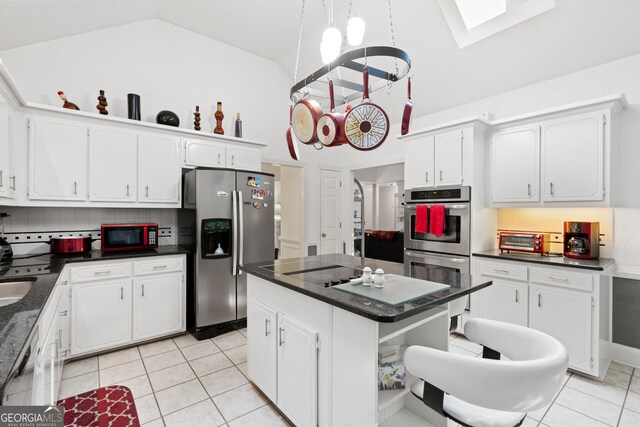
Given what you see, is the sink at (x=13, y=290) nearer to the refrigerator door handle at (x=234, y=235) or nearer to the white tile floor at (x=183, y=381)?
the white tile floor at (x=183, y=381)

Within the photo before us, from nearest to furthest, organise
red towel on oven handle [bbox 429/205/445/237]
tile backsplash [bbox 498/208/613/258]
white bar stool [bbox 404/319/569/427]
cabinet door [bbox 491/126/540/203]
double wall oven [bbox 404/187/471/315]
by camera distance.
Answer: white bar stool [bbox 404/319/569/427], tile backsplash [bbox 498/208/613/258], cabinet door [bbox 491/126/540/203], double wall oven [bbox 404/187/471/315], red towel on oven handle [bbox 429/205/445/237]

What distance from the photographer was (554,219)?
10.5ft

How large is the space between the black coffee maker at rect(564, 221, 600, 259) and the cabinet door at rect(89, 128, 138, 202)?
14.0 ft

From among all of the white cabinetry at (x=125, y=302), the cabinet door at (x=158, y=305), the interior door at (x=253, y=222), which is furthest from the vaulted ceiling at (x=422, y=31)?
the cabinet door at (x=158, y=305)

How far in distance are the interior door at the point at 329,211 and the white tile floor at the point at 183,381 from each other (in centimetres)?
230

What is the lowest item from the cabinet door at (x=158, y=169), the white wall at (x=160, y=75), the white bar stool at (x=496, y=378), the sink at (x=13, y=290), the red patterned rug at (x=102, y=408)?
the red patterned rug at (x=102, y=408)

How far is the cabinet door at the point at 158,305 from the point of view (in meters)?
3.04

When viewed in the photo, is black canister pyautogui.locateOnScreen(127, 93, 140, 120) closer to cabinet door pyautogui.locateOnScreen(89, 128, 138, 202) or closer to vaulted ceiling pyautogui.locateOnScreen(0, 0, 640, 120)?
cabinet door pyautogui.locateOnScreen(89, 128, 138, 202)


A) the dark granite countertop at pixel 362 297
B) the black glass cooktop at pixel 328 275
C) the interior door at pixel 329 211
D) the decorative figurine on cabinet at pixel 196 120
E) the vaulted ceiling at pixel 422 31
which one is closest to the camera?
the dark granite countertop at pixel 362 297

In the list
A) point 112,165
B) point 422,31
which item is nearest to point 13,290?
point 112,165

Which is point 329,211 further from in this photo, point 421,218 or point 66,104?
point 66,104

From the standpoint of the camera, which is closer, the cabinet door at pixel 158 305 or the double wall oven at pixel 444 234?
the cabinet door at pixel 158 305

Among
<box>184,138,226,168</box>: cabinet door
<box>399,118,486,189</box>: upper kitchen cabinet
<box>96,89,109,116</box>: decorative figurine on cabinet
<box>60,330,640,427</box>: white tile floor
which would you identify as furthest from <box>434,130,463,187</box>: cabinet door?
<box>96,89,109,116</box>: decorative figurine on cabinet

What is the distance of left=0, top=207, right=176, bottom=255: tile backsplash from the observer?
2.95 metres
